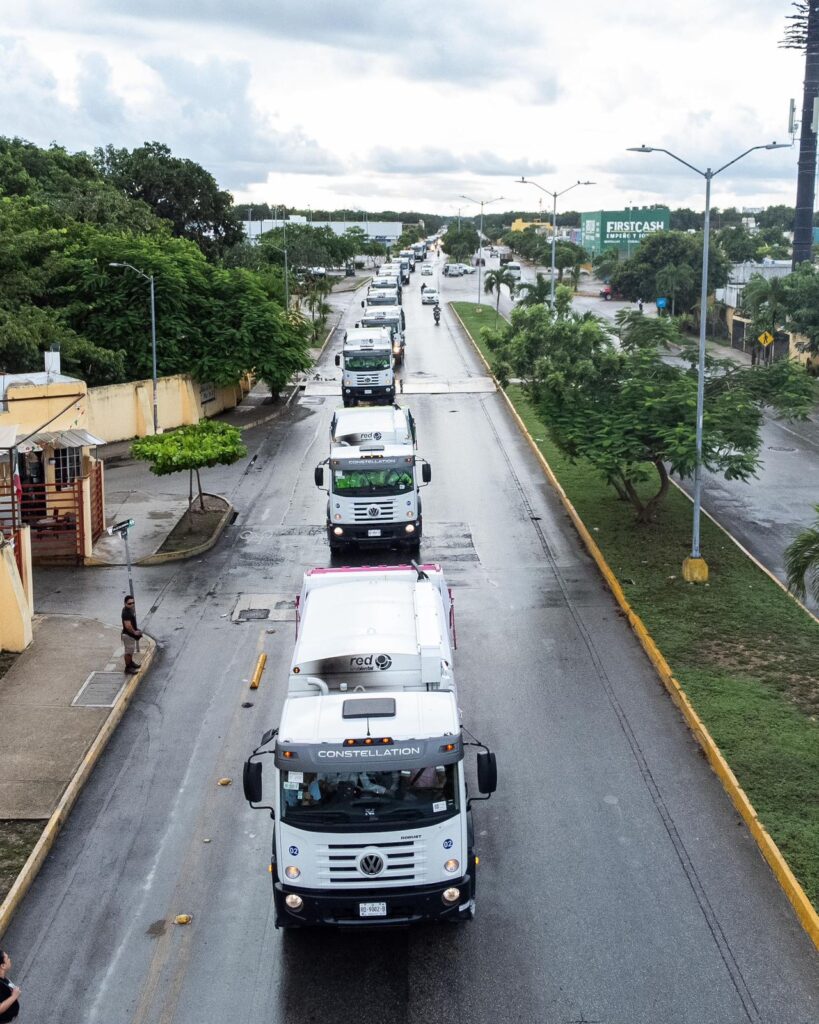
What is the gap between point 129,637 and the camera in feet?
66.5

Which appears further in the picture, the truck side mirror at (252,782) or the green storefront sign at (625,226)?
the green storefront sign at (625,226)

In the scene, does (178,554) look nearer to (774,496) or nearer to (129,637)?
(129,637)

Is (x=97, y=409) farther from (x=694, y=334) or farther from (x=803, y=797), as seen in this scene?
(x=694, y=334)

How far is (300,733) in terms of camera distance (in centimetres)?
1171

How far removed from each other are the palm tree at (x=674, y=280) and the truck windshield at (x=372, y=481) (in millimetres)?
65492

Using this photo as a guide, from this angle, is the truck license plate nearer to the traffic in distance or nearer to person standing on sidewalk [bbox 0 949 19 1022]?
the traffic in distance

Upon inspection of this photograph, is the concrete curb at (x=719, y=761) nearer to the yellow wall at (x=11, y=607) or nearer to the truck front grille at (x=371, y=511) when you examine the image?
the truck front grille at (x=371, y=511)

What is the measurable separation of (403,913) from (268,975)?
60.4 inches

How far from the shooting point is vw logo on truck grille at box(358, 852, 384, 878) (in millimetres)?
11461

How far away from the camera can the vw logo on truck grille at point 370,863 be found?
1146cm

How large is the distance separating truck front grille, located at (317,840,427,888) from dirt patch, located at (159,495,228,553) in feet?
58.5

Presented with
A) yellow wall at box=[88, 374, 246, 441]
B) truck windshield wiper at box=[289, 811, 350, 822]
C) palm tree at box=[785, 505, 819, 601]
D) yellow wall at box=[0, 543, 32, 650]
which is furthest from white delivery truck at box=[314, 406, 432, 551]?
yellow wall at box=[88, 374, 246, 441]

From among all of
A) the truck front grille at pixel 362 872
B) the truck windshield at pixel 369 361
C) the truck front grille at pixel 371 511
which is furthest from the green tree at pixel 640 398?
the truck windshield at pixel 369 361

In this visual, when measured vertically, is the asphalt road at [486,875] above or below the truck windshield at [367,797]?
below
